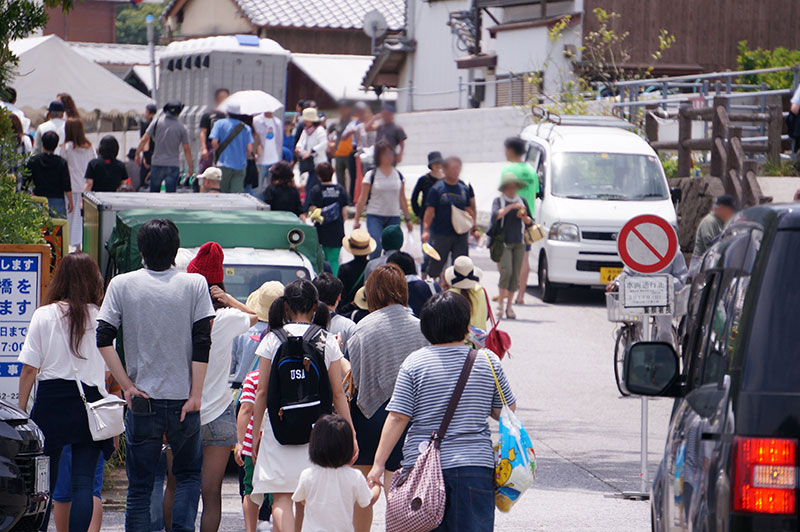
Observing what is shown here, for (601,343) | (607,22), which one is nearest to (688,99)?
(601,343)

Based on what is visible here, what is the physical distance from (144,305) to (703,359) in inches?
127

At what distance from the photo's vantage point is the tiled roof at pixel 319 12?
49.2 metres

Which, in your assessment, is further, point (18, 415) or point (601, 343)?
point (601, 343)

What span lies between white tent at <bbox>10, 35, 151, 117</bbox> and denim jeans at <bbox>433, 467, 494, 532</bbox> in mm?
18102

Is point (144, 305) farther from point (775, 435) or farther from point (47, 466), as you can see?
point (775, 435)

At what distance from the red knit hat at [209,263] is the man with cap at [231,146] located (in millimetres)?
11196

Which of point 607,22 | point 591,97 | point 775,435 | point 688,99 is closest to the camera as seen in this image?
point 775,435

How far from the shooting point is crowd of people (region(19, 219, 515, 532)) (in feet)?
20.2

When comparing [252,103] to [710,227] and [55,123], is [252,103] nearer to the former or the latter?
[55,123]

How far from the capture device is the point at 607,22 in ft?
108

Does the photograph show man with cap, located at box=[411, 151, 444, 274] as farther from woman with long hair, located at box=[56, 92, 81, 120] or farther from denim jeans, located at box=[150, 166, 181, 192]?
woman with long hair, located at box=[56, 92, 81, 120]

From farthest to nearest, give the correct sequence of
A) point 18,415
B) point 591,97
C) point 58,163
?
point 591,97 → point 58,163 → point 18,415

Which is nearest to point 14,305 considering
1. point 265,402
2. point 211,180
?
Answer: point 265,402

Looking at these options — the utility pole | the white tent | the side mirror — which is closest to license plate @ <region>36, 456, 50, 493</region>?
the side mirror
